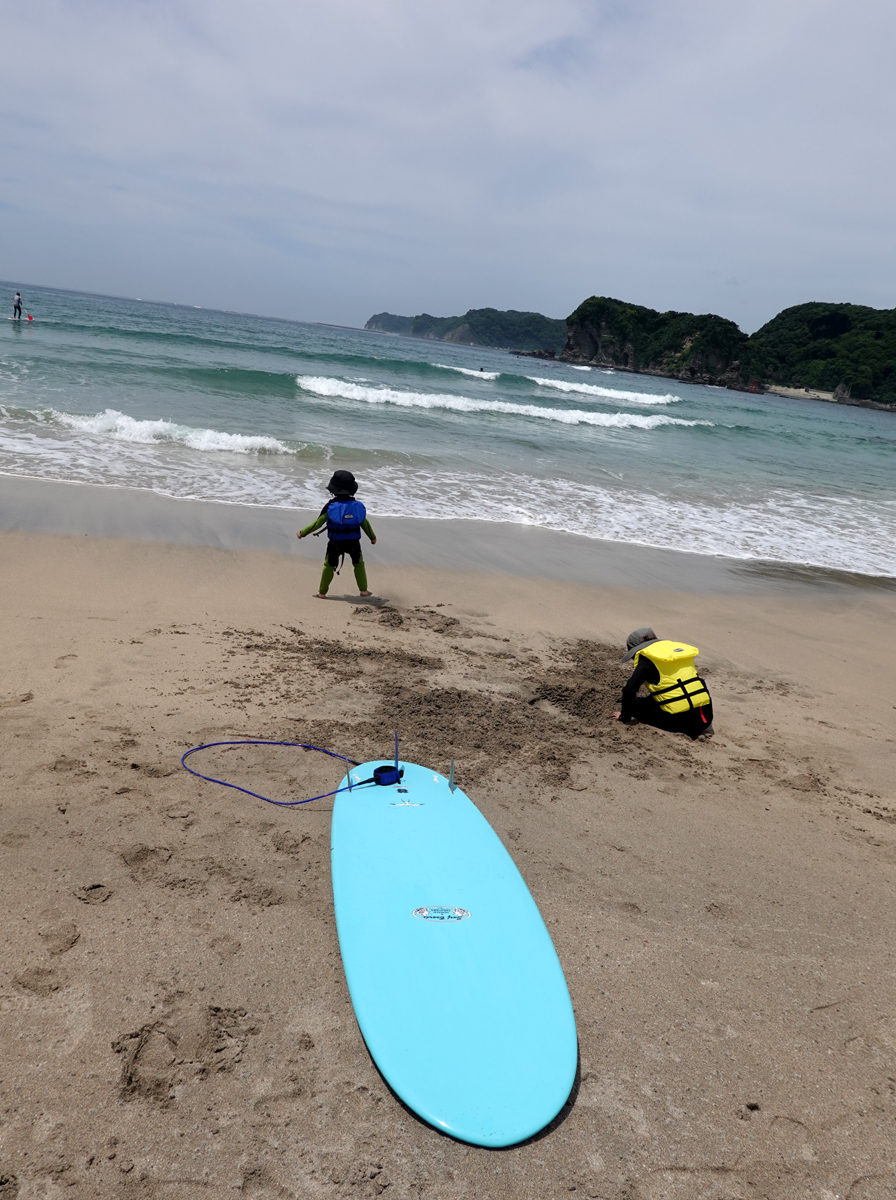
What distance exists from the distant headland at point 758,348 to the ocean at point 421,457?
6749cm

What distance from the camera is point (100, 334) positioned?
30.8m

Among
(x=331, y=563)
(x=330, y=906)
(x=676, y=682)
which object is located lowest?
(x=330, y=906)

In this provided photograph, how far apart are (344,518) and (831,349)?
345ft

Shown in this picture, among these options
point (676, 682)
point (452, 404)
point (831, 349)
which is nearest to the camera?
point (676, 682)

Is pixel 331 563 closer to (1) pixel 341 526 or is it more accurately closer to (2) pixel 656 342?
(1) pixel 341 526

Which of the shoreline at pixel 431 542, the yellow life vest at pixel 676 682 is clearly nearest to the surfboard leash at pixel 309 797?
the yellow life vest at pixel 676 682

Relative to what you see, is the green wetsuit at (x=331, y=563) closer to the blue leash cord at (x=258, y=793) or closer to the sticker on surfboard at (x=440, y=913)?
the blue leash cord at (x=258, y=793)

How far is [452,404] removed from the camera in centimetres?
2502

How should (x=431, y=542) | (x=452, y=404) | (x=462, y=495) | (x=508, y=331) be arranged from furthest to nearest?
A: 1. (x=508, y=331)
2. (x=452, y=404)
3. (x=462, y=495)
4. (x=431, y=542)

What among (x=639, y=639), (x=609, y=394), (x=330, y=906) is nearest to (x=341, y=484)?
(x=639, y=639)

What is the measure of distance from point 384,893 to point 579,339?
109343mm

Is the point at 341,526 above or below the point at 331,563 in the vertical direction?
above

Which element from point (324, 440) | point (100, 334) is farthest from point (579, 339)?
point (324, 440)

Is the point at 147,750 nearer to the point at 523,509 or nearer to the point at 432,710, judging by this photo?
the point at 432,710
